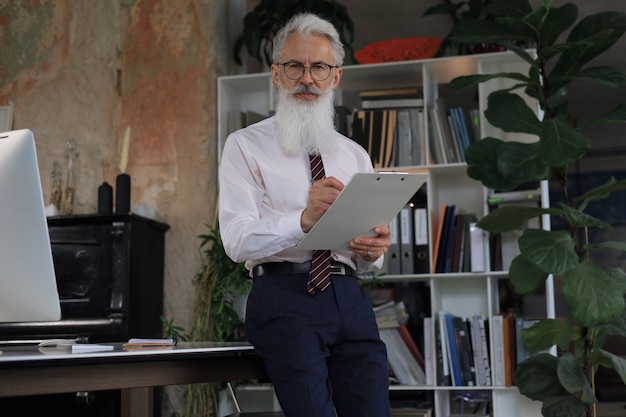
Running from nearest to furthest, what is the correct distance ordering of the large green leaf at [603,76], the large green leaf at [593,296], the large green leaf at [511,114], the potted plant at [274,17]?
1. the large green leaf at [593,296]
2. the large green leaf at [603,76]
3. the large green leaf at [511,114]
4. the potted plant at [274,17]

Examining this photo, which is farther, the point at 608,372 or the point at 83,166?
the point at 608,372

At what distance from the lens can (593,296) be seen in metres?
3.45

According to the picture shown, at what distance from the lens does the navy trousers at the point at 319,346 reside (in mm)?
2029

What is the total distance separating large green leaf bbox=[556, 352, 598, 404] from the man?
1.49 meters

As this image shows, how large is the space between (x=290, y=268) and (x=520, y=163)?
1803mm

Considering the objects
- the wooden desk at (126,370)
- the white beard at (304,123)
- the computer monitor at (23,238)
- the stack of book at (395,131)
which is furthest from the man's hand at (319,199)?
the stack of book at (395,131)

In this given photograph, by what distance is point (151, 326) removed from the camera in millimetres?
4750

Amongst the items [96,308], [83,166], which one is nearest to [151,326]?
[96,308]

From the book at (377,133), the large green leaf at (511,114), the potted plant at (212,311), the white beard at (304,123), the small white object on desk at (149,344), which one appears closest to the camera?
the small white object on desk at (149,344)

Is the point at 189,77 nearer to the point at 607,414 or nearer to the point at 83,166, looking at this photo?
the point at 83,166

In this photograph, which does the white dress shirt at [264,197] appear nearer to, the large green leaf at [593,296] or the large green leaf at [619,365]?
the large green leaf at [593,296]

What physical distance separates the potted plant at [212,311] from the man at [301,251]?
223 centimetres

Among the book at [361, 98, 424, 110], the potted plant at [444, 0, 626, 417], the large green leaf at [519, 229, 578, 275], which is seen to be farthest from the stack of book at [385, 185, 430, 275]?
the large green leaf at [519, 229, 578, 275]

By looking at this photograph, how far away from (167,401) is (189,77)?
182 centimetres
